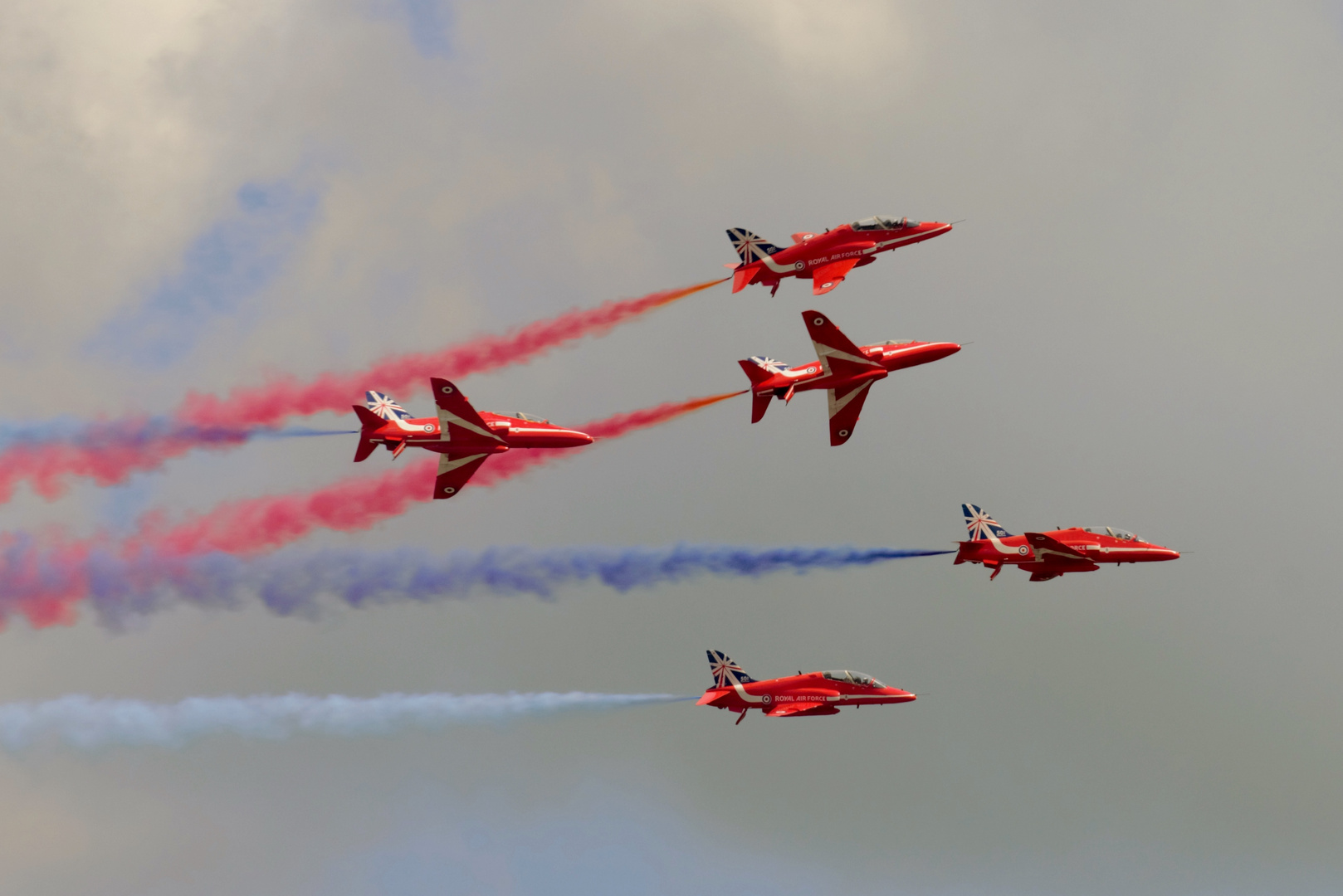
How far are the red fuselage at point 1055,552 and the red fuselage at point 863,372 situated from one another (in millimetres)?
A: 9234

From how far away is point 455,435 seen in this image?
65.7m

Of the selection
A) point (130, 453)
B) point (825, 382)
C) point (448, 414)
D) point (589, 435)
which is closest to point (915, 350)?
point (825, 382)

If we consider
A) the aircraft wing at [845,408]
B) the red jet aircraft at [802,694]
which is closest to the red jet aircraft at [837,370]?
the aircraft wing at [845,408]

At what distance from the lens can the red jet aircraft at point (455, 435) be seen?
65.1 m

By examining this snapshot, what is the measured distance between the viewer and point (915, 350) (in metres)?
68.4

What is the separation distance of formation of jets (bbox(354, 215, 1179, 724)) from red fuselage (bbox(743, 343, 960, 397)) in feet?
0.13

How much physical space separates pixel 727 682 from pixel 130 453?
32.0 meters

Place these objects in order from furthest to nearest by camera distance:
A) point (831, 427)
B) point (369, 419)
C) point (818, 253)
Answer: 1. point (818, 253)
2. point (831, 427)
3. point (369, 419)

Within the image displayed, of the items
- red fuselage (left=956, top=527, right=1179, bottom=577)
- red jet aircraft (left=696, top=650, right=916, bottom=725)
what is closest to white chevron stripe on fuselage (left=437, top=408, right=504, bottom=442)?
red jet aircraft (left=696, top=650, right=916, bottom=725)

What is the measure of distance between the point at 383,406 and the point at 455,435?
22.9 ft

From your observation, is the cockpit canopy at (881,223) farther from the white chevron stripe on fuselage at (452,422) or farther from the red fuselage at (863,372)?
the white chevron stripe on fuselage at (452,422)

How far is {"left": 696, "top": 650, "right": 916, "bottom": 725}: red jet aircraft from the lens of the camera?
2778 inches

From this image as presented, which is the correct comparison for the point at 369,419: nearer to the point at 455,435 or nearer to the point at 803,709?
the point at 455,435

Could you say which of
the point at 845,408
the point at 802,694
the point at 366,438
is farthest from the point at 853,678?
the point at 366,438
